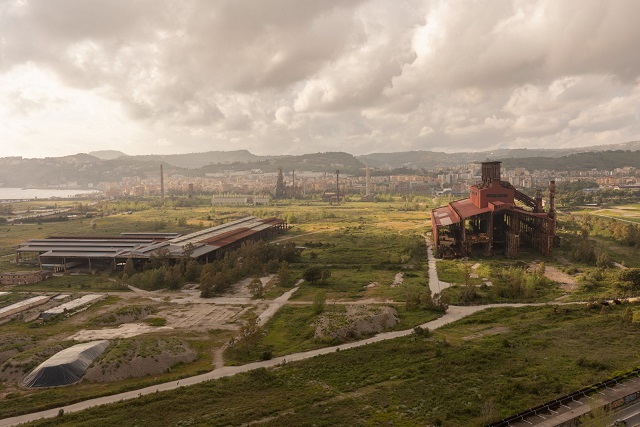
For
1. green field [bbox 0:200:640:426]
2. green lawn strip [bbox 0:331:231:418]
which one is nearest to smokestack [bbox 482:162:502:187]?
green field [bbox 0:200:640:426]

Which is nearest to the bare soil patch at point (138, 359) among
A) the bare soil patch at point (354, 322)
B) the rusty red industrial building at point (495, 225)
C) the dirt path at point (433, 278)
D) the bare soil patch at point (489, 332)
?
the bare soil patch at point (354, 322)

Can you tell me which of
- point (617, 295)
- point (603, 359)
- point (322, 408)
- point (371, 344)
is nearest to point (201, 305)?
point (371, 344)

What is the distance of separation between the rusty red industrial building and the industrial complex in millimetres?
37515

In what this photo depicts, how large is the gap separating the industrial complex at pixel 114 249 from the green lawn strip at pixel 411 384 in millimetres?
40161

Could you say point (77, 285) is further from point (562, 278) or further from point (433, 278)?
point (562, 278)

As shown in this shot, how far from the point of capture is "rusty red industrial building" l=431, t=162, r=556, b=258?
6850cm

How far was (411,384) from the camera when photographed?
27.7m

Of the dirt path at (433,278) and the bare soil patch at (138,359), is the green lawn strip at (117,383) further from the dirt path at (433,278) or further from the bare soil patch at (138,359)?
the dirt path at (433,278)

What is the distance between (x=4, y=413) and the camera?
25766mm

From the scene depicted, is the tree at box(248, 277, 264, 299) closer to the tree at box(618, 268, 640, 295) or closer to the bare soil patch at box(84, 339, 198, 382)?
the bare soil patch at box(84, 339, 198, 382)

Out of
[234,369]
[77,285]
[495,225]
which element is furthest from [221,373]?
[495,225]

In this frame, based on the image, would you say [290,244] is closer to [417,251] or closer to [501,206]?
[417,251]

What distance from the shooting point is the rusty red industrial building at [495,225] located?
225ft

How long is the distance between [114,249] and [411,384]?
5942 centimetres
